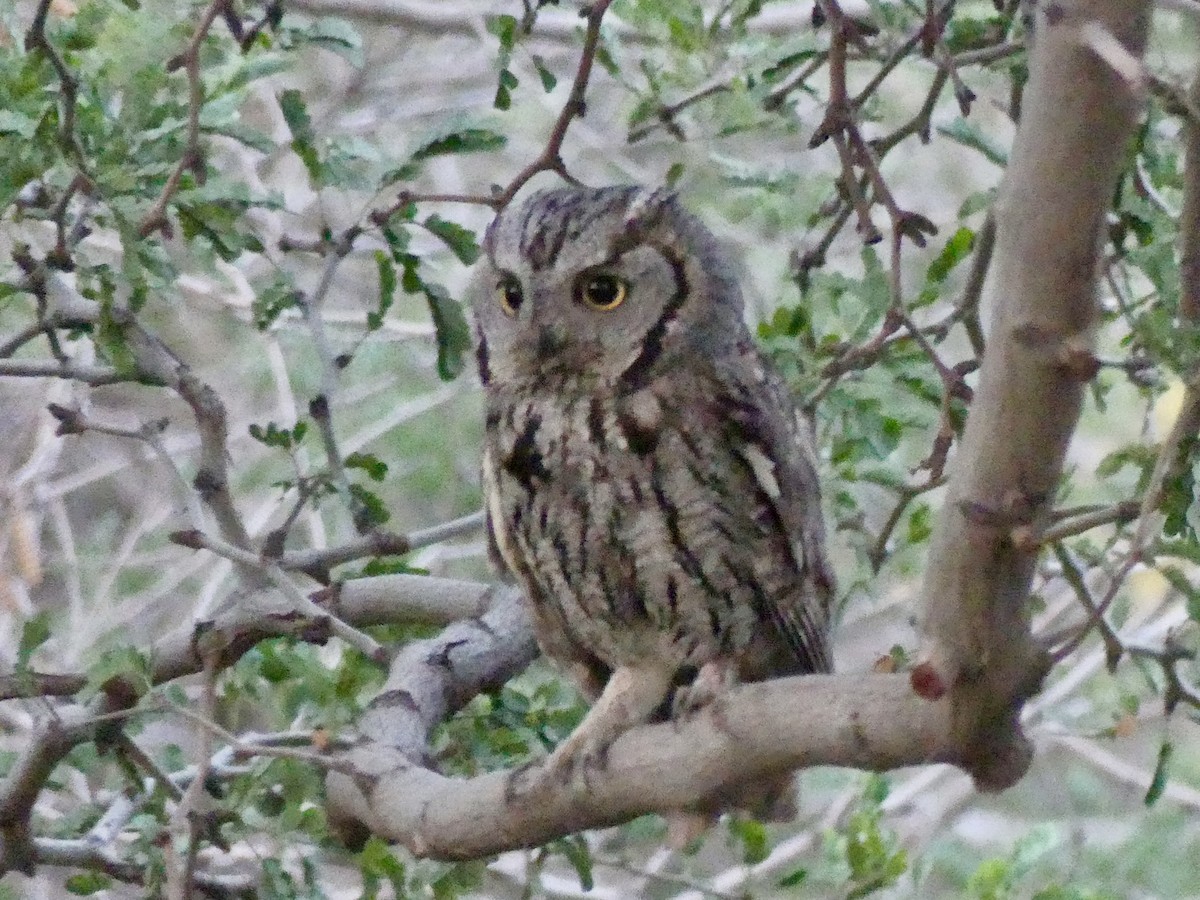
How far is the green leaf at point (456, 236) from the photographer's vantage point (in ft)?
5.60

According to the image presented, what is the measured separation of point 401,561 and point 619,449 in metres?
0.50

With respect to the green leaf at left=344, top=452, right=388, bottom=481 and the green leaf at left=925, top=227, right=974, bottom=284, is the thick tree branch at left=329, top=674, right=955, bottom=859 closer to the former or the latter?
the green leaf at left=344, top=452, right=388, bottom=481

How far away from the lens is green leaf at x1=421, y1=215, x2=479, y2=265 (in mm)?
1707

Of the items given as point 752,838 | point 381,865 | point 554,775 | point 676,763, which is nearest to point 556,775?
point 554,775

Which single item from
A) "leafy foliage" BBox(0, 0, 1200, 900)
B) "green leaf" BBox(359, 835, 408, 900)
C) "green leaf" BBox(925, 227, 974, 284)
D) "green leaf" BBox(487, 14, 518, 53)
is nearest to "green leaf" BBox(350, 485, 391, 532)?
"leafy foliage" BBox(0, 0, 1200, 900)

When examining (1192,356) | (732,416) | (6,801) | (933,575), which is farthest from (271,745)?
(1192,356)

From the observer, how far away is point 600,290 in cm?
161

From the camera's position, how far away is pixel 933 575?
3.22ft

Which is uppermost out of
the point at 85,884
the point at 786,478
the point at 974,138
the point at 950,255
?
the point at 974,138

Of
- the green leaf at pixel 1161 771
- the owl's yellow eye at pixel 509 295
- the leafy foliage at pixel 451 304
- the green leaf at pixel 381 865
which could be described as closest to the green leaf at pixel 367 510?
the leafy foliage at pixel 451 304

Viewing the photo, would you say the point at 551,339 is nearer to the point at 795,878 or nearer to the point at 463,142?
the point at 463,142

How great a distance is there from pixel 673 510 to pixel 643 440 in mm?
74

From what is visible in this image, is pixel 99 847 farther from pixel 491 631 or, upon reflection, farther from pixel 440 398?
pixel 440 398

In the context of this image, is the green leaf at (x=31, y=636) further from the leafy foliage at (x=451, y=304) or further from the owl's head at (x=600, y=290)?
the owl's head at (x=600, y=290)
